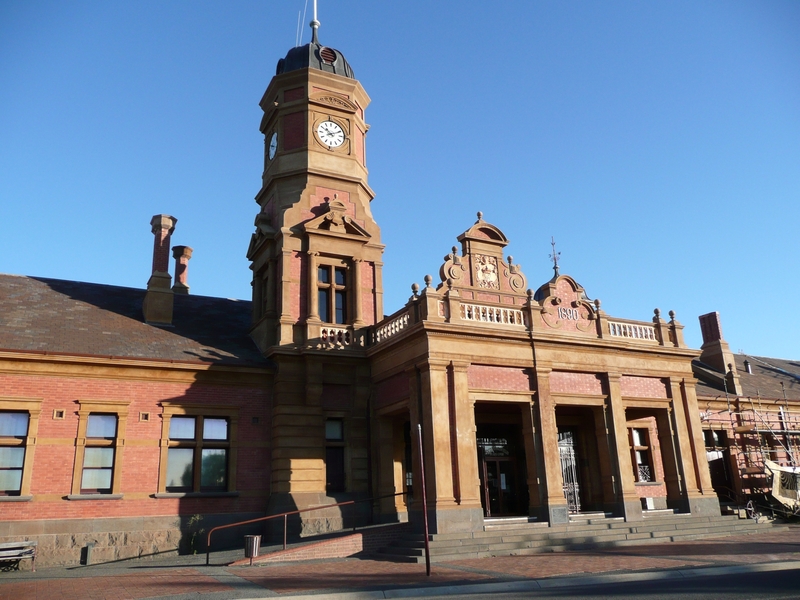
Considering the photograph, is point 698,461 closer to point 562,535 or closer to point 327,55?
point 562,535

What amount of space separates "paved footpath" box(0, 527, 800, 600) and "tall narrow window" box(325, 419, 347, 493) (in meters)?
5.08

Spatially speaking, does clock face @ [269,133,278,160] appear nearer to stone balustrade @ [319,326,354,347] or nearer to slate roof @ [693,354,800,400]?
stone balustrade @ [319,326,354,347]

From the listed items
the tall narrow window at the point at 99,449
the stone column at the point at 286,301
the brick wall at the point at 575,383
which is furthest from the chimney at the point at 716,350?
the tall narrow window at the point at 99,449

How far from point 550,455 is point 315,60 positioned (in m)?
17.6

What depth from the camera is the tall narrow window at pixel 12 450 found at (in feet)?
61.5

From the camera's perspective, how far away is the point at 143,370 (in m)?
20.8

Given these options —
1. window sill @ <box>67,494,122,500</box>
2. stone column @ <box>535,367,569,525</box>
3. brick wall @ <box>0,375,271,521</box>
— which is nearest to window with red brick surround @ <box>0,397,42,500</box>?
brick wall @ <box>0,375,271,521</box>

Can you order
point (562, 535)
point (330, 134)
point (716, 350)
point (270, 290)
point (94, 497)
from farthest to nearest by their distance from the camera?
1. point (716, 350)
2. point (330, 134)
3. point (270, 290)
4. point (94, 497)
5. point (562, 535)

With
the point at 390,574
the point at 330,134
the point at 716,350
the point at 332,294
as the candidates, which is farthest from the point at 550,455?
the point at 716,350

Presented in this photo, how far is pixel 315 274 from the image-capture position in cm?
2356

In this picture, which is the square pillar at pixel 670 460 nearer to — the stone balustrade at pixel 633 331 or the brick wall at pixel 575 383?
the stone balustrade at pixel 633 331

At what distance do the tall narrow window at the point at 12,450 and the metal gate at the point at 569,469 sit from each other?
16.4m

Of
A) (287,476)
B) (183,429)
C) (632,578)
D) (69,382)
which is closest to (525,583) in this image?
(632,578)

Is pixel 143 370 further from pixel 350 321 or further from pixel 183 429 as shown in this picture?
pixel 350 321
